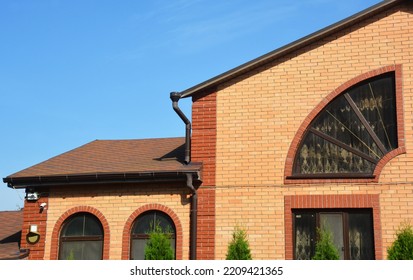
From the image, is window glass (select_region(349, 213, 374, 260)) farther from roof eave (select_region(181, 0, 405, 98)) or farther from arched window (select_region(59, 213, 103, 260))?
arched window (select_region(59, 213, 103, 260))

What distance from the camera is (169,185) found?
44.5ft

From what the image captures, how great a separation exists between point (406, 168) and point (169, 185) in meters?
5.23

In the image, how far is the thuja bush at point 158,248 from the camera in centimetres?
1247

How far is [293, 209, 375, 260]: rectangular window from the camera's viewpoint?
12.4 m

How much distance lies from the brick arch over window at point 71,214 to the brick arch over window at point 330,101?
170 inches

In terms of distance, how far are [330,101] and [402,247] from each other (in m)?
3.57

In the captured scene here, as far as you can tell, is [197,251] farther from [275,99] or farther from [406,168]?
[406,168]

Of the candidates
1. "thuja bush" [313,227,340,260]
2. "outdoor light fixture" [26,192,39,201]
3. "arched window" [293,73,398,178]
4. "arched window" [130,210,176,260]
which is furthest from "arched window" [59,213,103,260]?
"thuja bush" [313,227,340,260]

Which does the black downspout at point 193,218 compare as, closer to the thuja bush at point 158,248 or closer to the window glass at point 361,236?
the thuja bush at point 158,248

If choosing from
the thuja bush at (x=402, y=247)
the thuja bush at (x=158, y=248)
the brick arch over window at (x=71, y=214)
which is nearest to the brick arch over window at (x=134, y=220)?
the brick arch over window at (x=71, y=214)

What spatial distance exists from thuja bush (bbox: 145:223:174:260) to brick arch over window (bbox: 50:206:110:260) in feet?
A: 4.22

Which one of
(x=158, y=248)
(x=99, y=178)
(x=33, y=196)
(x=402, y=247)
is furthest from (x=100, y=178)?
(x=402, y=247)

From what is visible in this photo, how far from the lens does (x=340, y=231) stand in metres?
12.6

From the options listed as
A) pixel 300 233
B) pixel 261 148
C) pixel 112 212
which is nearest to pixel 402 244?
pixel 300 233
